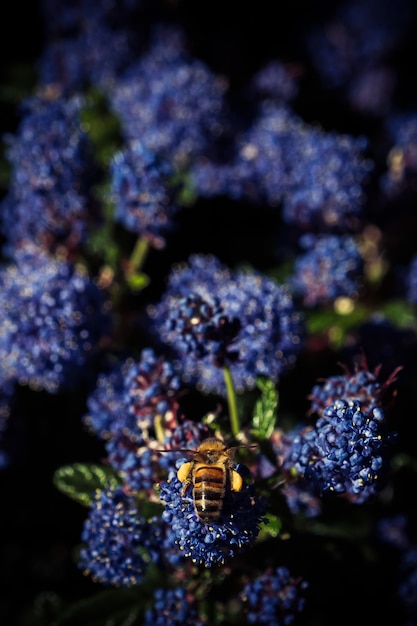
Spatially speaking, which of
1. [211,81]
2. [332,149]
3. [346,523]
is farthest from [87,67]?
[346,523]

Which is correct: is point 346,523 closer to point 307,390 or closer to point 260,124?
point 307,390

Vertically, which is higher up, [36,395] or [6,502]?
[36,395]

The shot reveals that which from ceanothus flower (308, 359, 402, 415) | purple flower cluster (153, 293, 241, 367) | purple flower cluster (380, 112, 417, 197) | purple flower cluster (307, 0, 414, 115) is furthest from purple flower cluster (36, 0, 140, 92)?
ceanothus flower (308, 359, 402, 415)

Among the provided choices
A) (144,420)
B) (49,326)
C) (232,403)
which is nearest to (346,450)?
(232,403)

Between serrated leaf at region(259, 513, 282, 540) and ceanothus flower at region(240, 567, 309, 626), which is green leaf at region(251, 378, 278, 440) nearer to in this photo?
serrated leaf at region(259, 513, 282, 540)

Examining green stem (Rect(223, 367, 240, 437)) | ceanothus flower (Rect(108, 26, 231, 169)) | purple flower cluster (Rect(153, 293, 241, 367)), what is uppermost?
ceanothus flower (Rect(108, 26, 231, 169))

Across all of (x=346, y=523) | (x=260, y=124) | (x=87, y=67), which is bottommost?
(x=346, y=523)
